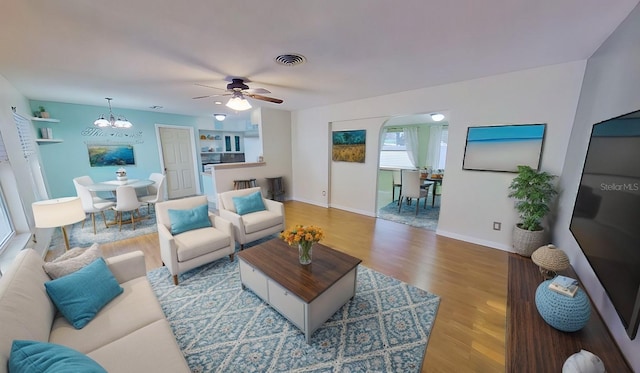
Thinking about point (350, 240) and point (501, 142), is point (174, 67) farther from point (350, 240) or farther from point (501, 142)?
point (501, 142)

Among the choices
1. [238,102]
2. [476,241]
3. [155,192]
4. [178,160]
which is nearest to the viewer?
[238,102]

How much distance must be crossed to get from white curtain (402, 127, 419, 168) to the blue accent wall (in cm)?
707

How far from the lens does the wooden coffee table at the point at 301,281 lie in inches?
65.5

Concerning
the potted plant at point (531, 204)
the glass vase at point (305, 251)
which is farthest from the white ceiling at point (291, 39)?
the glass vase at point (305, 251)

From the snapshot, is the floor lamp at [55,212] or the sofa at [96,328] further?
the floor lamp at [55,212]

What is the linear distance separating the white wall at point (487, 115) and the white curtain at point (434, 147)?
3197mm

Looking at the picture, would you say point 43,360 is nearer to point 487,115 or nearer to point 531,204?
point 531,204

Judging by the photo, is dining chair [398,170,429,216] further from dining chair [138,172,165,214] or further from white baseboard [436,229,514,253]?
dining chair [138,172,165,214]

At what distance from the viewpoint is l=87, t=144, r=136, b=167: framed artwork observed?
4.93 m

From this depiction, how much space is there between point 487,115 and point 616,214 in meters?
2.34

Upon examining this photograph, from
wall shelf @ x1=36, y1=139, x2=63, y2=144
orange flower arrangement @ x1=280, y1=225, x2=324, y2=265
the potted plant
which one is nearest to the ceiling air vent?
orange flower arrangement @ x1=280, y1=225, x2=324, y2=265

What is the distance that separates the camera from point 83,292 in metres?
1.37

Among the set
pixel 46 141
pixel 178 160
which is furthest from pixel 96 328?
pixel 178 160

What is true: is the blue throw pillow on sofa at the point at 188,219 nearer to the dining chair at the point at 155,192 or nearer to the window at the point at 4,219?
the window at the point at 4,219
